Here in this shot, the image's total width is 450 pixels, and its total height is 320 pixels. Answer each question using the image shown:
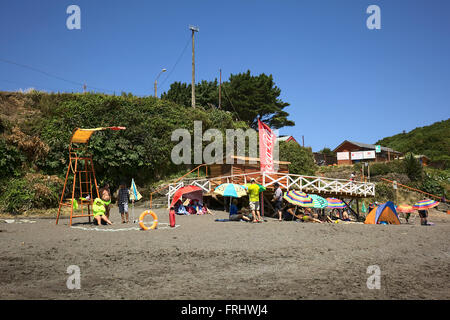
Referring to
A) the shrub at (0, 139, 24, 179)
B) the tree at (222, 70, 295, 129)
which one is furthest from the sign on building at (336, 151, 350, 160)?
the shrub at (0, 139, 24, 179)

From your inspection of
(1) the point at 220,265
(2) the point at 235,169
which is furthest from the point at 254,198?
(2) the point at 235,169

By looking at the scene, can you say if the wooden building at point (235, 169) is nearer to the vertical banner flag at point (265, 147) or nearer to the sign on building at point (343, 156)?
the vertical banner flag at point (265, 147)

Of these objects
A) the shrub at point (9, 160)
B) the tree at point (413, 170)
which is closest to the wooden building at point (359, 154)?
the tree at point (413, 170)

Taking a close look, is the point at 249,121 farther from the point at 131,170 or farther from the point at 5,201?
the point at 5,201

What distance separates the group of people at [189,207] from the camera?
1590 cm

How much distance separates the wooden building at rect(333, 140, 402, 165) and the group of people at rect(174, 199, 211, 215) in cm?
3142

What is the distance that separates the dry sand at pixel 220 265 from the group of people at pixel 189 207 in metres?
6.67

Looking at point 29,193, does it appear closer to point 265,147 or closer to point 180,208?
point 180,208

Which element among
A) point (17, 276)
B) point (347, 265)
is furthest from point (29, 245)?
point (347, 265)

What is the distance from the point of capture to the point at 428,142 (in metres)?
57.5

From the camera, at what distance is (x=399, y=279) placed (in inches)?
185

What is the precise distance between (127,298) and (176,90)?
40.6 metres

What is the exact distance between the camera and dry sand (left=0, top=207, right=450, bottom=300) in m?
4.03

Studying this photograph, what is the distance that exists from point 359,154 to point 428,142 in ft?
74.0
